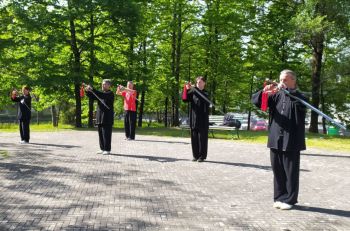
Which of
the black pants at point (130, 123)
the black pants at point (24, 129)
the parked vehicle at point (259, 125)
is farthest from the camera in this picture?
the parked vehicle at point (259, 125)

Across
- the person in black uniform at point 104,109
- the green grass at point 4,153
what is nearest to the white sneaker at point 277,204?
the person in black uniform at point 104,109

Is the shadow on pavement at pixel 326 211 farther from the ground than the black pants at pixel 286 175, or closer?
closer

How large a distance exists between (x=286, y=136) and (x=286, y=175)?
2.02 feet

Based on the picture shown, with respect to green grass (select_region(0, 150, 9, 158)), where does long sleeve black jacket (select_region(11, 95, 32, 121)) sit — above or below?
above

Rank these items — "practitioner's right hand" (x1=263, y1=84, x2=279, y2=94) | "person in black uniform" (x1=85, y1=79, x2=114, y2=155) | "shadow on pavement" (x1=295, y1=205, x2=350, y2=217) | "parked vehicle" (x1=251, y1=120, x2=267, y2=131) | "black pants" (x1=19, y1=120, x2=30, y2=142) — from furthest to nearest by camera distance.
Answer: "parked vehicle" (x1=251, y1=120, x2=267, y2=131), "black pants" (x1=19, y1=120, x2=30, y2=142), "person in black uniform" (x1=85, y1=79, x2=114, y2=155), "practitioner's right hand" (x1=263, y1=84, x2=279, y2=94), "shadow on pavement" (x1=295, y1=205, x2=350, y2=217)

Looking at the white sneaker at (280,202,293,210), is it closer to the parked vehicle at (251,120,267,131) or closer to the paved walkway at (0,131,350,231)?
the paved walkway at (0,131,350,231)

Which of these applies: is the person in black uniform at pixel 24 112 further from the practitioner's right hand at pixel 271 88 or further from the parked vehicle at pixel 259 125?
the parked vehicle at pixel 259 125

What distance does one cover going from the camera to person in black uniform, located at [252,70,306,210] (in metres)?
6.27

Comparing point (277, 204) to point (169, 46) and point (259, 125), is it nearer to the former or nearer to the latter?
point (169, 46)

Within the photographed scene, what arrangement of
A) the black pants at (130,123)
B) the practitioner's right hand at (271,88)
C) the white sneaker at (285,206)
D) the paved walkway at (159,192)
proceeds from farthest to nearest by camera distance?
the black pants at (130,123) → the practitioner's right hand at (271,88) → the white sneaker at (285,206) → the paved walkway at (159,192)

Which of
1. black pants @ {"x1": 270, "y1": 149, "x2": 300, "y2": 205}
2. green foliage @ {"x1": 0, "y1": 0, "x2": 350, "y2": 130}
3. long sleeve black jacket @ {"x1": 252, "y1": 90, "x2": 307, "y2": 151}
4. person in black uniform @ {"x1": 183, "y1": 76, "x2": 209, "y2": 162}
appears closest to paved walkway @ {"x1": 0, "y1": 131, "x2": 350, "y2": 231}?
black pants @ {"x1": 270, "y1": 149, "x2": 300, "y2": 205}

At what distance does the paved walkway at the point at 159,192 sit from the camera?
5.47 metres

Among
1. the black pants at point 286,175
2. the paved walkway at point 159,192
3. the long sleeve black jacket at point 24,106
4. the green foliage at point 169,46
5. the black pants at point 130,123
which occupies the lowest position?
the paved walkway at point 159,192

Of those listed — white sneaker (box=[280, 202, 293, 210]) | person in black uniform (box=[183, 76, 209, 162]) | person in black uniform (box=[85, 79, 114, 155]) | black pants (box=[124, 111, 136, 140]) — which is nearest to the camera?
white sneaker (box=[280, 202, 293, 210])
